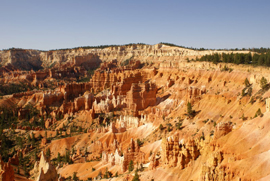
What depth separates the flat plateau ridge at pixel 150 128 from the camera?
2748 cm

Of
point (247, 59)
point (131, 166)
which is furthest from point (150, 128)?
point (247, 59)

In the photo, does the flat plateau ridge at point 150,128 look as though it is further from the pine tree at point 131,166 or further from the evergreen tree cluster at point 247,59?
the evergreen tree cluster at point 247,59

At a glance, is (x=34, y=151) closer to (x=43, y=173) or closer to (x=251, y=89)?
(x=43, y=173)

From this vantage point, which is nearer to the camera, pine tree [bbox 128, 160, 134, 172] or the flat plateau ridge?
the flat plateau ridge

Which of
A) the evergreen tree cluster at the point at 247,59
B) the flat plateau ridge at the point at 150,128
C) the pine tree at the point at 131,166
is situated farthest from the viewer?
the evergreen tree cluster at the point at 247,59

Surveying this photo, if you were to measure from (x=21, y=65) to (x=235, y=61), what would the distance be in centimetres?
15785

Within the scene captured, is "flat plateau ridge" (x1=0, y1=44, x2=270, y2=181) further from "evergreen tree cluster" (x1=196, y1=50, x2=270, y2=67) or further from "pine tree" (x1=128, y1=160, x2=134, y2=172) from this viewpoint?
"evergreen tree cluster" (x1=196, y1=50, x2=270, y2=67)

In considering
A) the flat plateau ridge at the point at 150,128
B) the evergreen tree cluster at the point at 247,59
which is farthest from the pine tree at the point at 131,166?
the evergreen tree cluster at the point at 247,59

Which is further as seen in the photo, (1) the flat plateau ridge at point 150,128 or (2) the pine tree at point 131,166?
(2) the pine tree at point 131,166

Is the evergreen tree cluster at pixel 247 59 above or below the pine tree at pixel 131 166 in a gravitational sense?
above

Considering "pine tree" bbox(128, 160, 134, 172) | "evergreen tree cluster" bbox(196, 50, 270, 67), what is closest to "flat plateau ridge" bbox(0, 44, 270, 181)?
"pine tree" bbox(128, 160, 134, 172)

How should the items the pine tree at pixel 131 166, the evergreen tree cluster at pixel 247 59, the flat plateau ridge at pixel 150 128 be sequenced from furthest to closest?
1. the evergreen tree cluster at pixel 247 59
2. the pine tree at pixel 131 166
3. the flat plateau ridge at pixel 150 128

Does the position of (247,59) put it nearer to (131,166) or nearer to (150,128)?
(150,128)

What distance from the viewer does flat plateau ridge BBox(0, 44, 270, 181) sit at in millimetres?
→ 27484
